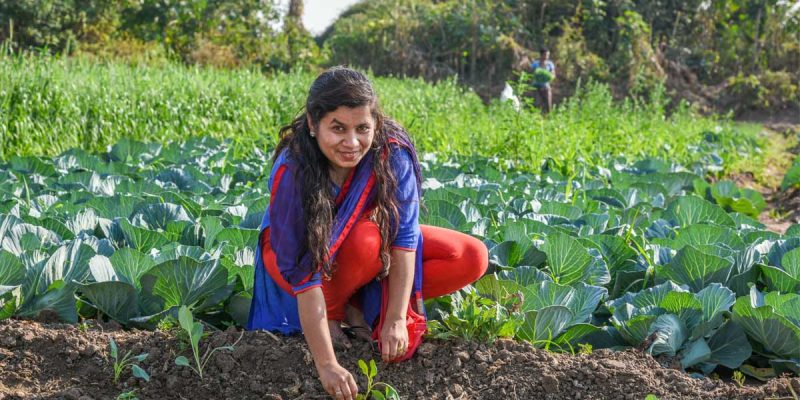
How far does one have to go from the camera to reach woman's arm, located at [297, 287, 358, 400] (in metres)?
2.03

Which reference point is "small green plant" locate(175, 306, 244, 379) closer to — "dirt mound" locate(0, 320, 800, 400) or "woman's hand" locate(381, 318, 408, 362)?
"dirt mound" locate(0, 320, 800, 400)

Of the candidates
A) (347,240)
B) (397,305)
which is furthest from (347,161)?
(397,305)

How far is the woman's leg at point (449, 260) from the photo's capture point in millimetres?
2379

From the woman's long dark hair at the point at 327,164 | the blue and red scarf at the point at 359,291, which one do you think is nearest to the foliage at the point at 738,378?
the blue and red scarf at the point at 359,291

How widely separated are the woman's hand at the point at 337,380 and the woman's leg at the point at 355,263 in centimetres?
31

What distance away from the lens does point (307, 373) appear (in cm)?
223

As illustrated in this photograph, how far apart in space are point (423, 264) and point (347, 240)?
289 millimetres

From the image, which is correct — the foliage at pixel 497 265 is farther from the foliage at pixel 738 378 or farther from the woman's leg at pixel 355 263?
the woman's leg at pixel 355 263

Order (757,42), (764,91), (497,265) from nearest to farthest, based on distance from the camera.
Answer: (497,265)
(764,91)
(757,42)

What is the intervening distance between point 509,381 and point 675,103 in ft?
46.2

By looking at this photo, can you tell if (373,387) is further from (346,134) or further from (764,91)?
(764,91)

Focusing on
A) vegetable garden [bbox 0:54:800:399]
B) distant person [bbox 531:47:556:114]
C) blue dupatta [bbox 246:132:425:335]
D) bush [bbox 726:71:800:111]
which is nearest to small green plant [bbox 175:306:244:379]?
vegetable garden [bbox 0:54:800:399]

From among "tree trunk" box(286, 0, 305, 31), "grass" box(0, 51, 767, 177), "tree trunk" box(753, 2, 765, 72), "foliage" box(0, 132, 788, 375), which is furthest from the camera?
"tree trunk" box(286, 0, 305, 31)

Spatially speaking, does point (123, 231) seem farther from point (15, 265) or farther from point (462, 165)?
point (462, 165)
